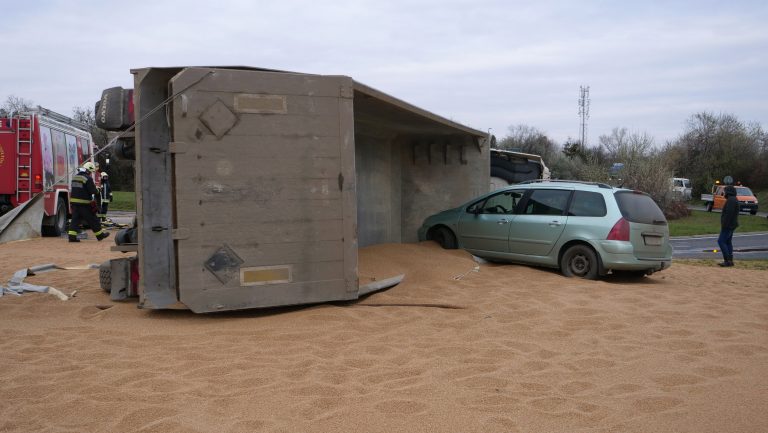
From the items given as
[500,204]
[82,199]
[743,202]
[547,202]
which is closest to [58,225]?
[82,199]

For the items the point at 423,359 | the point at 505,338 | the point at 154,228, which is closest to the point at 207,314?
the point at 154,228

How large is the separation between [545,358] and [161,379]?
2.96 meters

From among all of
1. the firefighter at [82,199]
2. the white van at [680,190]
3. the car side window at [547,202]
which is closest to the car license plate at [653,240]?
the car side window at [547,202]

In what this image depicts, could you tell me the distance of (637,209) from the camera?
9.38m

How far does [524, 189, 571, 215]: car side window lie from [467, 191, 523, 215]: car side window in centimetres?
29

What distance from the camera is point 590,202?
9555 millimetres

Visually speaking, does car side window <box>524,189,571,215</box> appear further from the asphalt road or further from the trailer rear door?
the asphalt road

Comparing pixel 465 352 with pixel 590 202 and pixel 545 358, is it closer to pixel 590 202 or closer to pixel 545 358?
pixel 545 358

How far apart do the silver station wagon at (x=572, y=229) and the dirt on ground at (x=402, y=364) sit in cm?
109

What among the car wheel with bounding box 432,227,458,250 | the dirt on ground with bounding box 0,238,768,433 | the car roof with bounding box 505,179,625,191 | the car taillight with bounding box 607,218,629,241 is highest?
the car roof with bounding box 505,179,625,191

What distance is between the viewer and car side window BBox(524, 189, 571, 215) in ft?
32.4

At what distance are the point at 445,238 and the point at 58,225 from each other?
34.7 feet

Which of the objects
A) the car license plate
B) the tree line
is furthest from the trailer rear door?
the tree line

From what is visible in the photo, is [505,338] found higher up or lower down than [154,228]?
lower down
